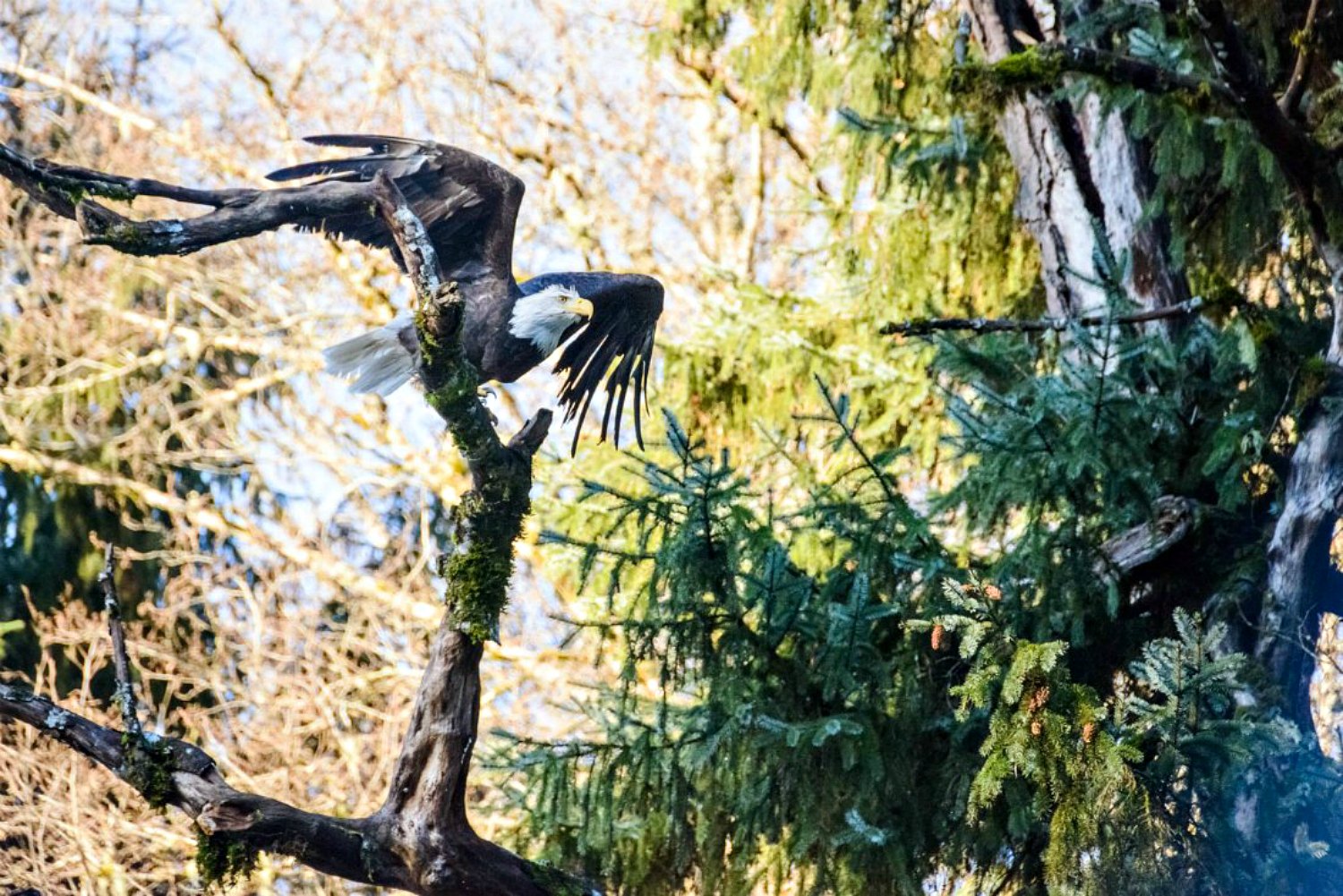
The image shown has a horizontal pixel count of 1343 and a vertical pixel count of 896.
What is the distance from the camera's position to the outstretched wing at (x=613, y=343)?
4570mm

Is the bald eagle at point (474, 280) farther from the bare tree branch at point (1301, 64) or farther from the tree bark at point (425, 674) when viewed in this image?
the bare tree branch at point (1301, 64)

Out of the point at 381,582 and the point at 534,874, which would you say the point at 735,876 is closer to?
the point at 534,874

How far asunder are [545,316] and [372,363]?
63 centimetres

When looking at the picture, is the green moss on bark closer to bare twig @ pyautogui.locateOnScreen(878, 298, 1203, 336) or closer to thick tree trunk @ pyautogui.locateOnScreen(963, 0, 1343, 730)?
bare twig @ pyautogui.locateOnScreen(878, 298, 1203, 336)

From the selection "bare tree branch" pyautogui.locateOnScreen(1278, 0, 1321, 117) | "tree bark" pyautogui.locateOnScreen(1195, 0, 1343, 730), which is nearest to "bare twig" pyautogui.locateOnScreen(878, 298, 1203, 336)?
"tree bark" pyautogui.locateOnScreen(1195, 0, 1343, 730)

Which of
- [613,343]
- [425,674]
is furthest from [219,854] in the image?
[613,343]

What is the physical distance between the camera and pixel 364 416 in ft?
30.8

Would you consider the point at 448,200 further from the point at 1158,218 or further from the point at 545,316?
the point at 1158,218

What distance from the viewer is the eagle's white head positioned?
413 cm

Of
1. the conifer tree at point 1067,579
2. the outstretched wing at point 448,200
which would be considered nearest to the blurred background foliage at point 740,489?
the conifer tree at point 1067,579

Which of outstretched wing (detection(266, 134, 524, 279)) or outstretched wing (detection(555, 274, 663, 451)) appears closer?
outstretched wing (detection(266, 134, 524, 279))

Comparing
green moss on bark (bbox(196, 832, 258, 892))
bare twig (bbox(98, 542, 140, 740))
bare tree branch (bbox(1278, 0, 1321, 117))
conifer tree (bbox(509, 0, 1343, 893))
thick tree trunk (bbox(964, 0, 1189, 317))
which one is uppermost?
thick tree trunk (bbox(964, 0, 1189, 317))

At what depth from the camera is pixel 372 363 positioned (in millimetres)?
4430

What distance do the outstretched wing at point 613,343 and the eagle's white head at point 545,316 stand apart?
0.94 feet
